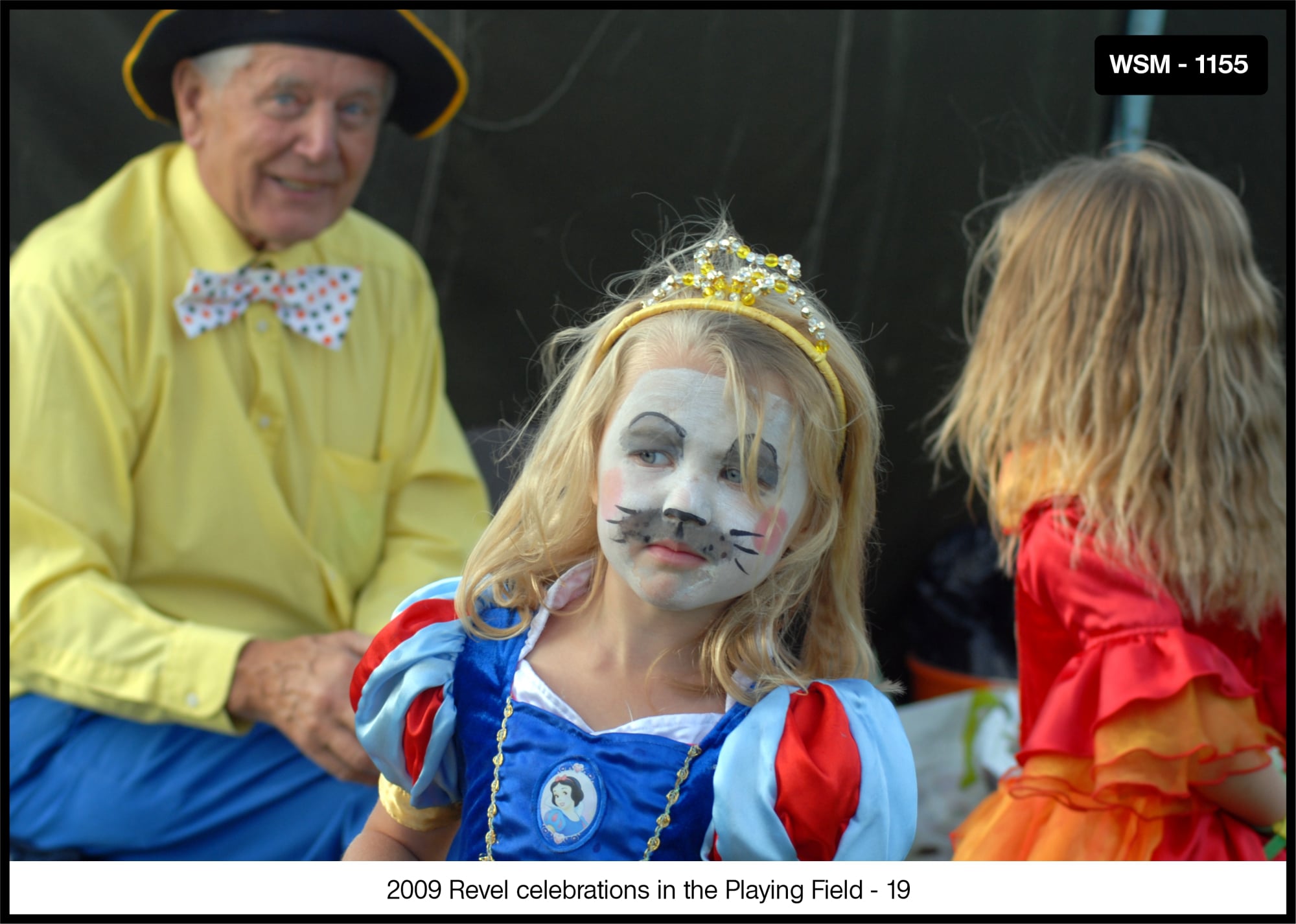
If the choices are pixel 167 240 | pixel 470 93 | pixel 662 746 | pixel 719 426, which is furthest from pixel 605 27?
pixel 662 746

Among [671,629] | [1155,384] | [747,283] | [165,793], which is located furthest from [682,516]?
[165,793]

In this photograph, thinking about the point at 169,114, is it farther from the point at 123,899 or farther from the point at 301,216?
the point at 123,899

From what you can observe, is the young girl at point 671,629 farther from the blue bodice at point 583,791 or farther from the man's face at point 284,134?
the man's face at point 284,134

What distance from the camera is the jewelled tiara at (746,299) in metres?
1.20

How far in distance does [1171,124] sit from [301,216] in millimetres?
1775

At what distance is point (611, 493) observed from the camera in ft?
3.76

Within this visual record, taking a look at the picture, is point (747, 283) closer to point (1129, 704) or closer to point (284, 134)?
point (1129, 704)

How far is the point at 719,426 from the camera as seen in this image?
1125 mm

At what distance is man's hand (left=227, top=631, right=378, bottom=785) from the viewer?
174cm

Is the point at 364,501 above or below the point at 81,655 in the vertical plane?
above

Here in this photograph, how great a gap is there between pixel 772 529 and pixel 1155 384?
2.88 ft

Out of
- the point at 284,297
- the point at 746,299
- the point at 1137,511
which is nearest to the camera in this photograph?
the point at 746,299

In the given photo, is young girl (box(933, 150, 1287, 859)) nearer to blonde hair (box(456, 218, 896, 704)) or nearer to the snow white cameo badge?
A: blonde hair (box(456, 218, 896, 704))

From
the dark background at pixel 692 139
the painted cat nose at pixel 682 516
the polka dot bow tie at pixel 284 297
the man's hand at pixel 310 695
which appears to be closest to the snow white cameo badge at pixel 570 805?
the painted cat nose at pixel 682 516
